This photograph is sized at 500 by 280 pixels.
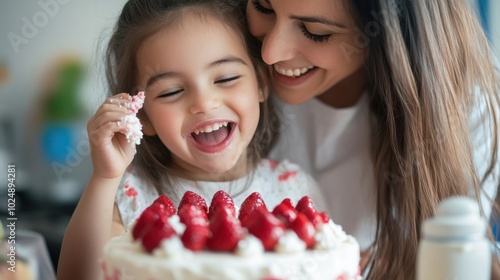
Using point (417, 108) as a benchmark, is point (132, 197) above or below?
below

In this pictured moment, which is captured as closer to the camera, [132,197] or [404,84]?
[404,84]

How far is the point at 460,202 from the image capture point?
965mm

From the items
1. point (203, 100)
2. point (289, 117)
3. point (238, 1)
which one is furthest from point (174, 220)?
point (289, 117)

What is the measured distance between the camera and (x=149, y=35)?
1.65 m

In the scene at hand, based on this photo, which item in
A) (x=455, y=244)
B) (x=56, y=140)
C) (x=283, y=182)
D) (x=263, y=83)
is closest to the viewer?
(x=455, y=244)

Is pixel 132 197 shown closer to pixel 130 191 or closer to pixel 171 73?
pixel 130 191

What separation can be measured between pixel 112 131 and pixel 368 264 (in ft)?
2.49

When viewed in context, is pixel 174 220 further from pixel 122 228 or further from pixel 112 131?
pixel 122 228

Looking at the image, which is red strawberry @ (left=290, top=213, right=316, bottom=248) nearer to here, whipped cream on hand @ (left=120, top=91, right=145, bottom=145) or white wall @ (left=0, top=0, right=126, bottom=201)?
whipped cream on hand @ (left=120, top=91, right=145, bottom=145)

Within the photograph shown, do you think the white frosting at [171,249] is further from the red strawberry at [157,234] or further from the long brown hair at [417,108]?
the long brown hair at [417,108]

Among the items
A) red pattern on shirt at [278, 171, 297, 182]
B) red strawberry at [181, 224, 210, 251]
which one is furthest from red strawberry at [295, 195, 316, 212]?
red pattern on shirt at [278, 171, 297, 182]

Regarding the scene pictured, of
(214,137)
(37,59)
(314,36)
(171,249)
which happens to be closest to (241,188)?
(214,137)

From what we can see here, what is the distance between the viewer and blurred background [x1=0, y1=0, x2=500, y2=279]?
11.3 feet

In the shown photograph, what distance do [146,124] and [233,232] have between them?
78 centimetres
